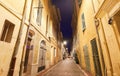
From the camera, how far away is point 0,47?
2.94 m

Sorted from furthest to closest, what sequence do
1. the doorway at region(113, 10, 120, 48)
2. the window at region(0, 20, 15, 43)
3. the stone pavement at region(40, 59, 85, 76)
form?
1. the stone pavement at region(40, 59, 85, 76)
2. the window at region(0, 20, 15, 43)
3. the doorway at region(113, 10, 120, 48)

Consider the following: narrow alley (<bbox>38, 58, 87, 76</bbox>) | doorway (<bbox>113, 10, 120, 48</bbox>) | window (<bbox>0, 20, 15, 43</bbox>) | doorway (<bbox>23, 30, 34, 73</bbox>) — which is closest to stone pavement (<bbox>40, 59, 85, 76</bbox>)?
narrow alley (<bbox>38, 58, 87, 76</bbox>)

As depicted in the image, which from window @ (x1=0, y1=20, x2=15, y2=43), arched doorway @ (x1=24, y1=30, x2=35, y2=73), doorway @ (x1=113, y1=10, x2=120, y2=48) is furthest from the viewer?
arched doorway @ (x1=24, y1=30, x2=35, y2=73)

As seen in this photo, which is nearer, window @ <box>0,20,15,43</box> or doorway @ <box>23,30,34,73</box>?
window @ <box>0,20,15,43</box>

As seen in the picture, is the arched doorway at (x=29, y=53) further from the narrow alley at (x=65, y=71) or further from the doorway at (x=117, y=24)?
the doorway at (x=117, y=24)

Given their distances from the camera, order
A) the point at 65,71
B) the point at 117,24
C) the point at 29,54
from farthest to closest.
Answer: the point at 65,71 < the point at 29,54 < the point at 117,24

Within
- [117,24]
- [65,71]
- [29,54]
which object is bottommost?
[65,71]

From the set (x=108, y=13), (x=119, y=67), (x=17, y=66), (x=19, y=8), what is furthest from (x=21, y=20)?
(x=119, y=67)

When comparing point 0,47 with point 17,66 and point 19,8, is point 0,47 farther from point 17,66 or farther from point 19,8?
point 19,8

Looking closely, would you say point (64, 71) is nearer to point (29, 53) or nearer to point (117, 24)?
point (29, 53)

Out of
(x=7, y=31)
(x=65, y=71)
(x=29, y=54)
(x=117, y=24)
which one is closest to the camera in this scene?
(x=117, y=24)

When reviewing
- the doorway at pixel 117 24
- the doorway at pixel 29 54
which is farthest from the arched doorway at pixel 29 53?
the doorway at pixel 117 24

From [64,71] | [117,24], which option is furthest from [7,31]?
[64,71]

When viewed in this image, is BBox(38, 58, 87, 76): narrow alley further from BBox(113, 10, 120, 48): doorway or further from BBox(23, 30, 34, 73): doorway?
BBox(113, 10, 120, 48): doorway
